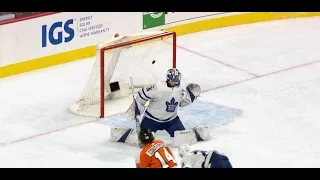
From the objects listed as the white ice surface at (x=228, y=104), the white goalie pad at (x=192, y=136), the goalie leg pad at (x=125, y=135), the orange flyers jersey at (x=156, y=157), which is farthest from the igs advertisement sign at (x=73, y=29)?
Result: the orange flyers jersey at (x=156, y=157)

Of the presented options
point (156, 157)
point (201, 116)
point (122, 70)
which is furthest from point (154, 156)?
point (122, 70)

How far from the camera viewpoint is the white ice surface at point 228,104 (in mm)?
7590

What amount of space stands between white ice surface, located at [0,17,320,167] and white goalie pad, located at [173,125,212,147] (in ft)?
0.26

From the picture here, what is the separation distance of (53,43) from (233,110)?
7.40 feet

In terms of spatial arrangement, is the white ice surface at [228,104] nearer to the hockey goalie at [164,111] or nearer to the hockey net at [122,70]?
the hockey goalie at [164,111]

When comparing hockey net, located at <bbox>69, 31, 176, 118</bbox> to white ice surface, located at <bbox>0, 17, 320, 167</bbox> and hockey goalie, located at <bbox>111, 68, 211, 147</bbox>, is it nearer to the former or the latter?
white ice surface, located at <bbox>0, 17, 320, 167</bbox>

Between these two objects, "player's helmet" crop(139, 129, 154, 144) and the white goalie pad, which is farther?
the white goalie pad

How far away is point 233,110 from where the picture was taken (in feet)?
28.7

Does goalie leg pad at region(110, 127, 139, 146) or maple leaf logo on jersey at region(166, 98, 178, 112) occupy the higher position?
maple leaf logo on jersey at region(166, 98, 178, 112)

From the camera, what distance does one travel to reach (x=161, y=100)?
7703 millimetres

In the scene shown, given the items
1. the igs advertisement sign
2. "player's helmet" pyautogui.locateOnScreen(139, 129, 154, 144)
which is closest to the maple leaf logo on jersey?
"player's helmet" pyautogui.locateOnScreen(139, 129, 154, 144)

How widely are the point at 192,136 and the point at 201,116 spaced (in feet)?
2.60

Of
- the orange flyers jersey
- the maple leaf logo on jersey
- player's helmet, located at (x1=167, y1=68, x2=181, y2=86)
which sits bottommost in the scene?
the maple leaf logo on jersey

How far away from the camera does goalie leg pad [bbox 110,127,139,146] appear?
7.78m
